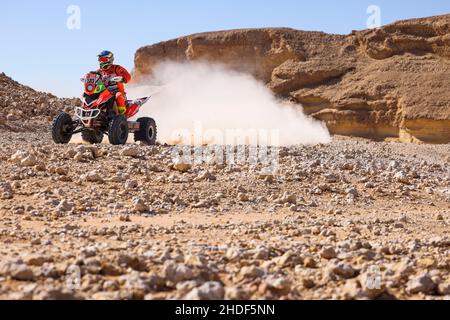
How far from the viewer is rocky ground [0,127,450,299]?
13.5 ft

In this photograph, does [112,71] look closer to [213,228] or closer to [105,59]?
[105,59]

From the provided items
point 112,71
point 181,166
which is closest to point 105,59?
point 112,71

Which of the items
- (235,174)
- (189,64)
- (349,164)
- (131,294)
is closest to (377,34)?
(189,64)

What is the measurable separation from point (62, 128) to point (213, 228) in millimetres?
7597

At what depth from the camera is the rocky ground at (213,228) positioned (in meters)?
4.10

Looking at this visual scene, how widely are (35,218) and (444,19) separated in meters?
28.3

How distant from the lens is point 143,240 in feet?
18.1

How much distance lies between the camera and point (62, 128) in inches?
522

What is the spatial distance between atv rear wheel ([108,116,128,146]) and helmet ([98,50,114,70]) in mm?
1198

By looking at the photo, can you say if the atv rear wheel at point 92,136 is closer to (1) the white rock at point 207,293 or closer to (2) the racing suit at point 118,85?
(2) the racing suit at point 118,85

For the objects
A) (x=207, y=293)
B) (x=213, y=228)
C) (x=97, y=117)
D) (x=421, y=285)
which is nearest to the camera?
(x=207, y=293)

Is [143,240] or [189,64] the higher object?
[189,64]
